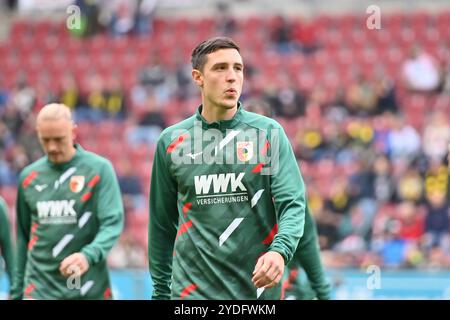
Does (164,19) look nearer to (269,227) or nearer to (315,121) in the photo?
(315,121)

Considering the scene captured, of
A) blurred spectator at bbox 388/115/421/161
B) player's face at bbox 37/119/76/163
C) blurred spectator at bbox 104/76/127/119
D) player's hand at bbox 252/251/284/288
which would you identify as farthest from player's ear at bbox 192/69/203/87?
blurred spectator at bbox 104/76/127/119

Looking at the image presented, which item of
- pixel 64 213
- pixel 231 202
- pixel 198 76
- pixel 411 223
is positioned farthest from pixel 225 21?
pixel 231 202

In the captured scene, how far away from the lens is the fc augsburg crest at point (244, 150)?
588cm

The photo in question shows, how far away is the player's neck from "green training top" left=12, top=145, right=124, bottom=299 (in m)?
2.10

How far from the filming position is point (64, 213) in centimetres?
803

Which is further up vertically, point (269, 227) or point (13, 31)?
point (13, 31)

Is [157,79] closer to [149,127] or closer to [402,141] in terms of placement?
[149,127]

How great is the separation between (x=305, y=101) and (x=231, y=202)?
44.8 ft

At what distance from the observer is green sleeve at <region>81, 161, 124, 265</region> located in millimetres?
7770
